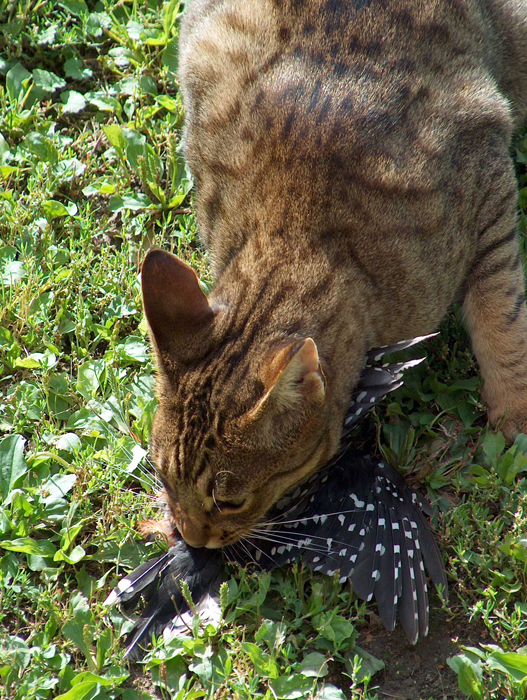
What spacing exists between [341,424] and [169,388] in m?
0.70

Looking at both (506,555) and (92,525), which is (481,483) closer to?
(506,555)

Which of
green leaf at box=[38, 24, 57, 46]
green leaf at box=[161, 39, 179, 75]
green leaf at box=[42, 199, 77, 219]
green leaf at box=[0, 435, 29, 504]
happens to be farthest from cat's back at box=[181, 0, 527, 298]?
green leaf at box=[38, 24, 57, 46]

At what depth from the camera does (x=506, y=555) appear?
3.17 metres

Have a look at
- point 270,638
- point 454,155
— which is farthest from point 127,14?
point 270,638

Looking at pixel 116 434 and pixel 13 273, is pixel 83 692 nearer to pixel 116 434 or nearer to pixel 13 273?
pixel 116 434

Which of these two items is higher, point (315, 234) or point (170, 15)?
point (315, 234)

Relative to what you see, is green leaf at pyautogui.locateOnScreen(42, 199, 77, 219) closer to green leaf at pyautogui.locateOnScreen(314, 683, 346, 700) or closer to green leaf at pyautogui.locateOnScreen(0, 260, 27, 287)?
green leaf at pyautogui.locateOnScreen(0, 260, 27, 287)

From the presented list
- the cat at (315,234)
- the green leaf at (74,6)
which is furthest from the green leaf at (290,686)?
the green leaf at (74,6)

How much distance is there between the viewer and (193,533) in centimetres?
299

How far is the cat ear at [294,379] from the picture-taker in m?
2.49

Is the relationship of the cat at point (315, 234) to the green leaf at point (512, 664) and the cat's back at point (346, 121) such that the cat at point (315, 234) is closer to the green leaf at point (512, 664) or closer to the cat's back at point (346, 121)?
the cat's back at point (346, 121)

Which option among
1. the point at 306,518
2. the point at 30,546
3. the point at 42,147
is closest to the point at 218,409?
the point at 306,518

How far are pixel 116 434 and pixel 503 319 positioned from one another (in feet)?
5.91

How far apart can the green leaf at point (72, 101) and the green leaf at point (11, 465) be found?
2.17 metres
